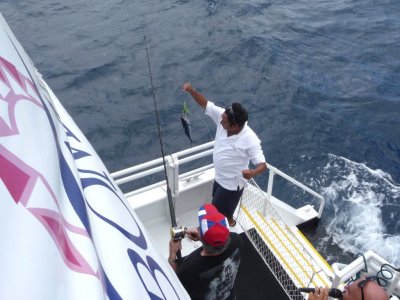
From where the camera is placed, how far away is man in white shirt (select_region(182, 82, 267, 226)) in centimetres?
376

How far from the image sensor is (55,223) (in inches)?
42.6

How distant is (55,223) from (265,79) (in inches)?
379

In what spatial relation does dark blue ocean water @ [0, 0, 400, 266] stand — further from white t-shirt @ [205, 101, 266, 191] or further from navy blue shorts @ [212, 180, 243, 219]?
white t-shirt @ [205, 101, 266, 191]

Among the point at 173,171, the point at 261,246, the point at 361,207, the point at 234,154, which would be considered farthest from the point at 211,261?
the point at 361,207

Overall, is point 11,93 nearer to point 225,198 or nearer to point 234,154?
point 234,154

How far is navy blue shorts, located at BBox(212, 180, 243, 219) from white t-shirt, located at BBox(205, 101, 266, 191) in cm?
7

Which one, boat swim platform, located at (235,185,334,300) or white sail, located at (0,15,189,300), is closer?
white sail, located at (0,15,189,300)

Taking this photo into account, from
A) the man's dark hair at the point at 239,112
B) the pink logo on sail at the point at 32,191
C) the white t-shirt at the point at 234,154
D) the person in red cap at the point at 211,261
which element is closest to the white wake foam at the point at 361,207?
the white t-shirt at the point at 234,154

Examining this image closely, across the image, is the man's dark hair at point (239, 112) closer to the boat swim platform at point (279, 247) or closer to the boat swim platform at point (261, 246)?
the boat swim platform at point (261, 246)

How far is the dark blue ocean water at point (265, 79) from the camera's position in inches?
294

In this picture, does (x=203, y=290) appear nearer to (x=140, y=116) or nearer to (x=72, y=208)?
(x=72, y=208)

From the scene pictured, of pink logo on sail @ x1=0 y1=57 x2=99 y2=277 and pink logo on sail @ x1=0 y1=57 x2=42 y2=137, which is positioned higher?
pink logo on sail @ x1=0 y1=57 x2=42 y2=137

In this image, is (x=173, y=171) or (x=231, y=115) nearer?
(x=231, y=115)

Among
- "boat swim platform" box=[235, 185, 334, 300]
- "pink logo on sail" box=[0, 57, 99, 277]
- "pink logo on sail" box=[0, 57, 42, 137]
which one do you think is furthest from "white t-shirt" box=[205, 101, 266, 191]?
"pink logo on sail" box=[0, 57, 99, 277]
